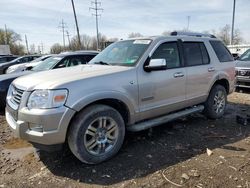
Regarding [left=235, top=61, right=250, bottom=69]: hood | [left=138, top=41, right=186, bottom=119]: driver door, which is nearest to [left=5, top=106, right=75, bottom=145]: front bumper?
Answer: [left=138, top=41, right=186, bottom=119]: driver door

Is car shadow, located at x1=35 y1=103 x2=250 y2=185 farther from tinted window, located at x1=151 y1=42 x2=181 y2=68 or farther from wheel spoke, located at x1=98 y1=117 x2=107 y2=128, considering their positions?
tinted window, located at x1=151 y1=42 x2=181 y2=68

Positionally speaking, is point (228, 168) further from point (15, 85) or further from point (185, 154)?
point (15, 85)

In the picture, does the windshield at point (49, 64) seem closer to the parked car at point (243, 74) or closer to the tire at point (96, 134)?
the tire at point (96, 134)

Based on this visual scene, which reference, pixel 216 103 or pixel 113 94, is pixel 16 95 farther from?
pixel 216 103

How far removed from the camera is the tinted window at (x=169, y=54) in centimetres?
476

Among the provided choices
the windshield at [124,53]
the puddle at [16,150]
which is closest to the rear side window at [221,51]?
the windshield at [124,53]

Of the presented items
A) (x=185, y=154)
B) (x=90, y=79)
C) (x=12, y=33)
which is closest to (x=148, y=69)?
(x=90, y=79)

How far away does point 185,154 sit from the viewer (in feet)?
14.0

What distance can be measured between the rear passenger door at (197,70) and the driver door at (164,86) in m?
0.20

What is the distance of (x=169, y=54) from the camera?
4.98 m

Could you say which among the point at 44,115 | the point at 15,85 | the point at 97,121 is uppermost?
the point at 15,85

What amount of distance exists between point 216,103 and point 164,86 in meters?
2.08

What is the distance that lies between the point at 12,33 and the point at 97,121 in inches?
3717

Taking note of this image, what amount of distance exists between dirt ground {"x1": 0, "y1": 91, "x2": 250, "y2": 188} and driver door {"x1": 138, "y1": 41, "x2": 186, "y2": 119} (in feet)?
1.97
